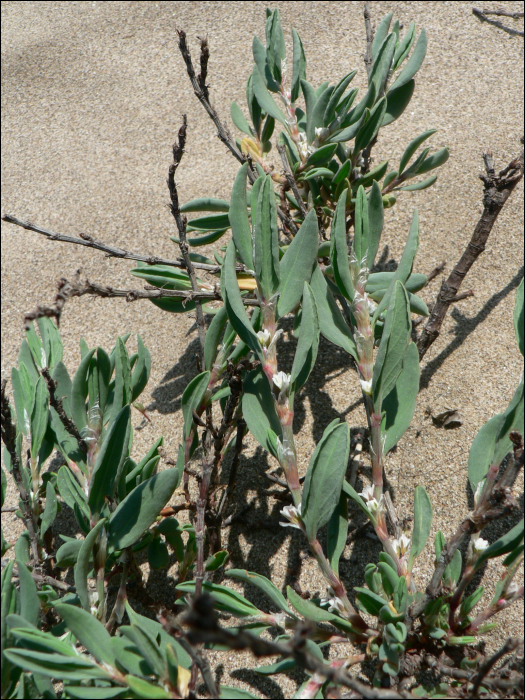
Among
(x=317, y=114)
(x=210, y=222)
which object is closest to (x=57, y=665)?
(x=210, y=222)

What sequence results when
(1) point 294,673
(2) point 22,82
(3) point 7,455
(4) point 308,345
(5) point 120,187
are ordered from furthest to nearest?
1. (2) point 22,82
2. (5) point 120,187
3. (3) point 7,455
4. (1) point 294,673
5. (4) point 308,345

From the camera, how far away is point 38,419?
3.28 feet

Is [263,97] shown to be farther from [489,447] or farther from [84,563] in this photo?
[84,563]

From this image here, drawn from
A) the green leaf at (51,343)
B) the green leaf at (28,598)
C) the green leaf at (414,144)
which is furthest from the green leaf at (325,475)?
the green leaf at (414,144)

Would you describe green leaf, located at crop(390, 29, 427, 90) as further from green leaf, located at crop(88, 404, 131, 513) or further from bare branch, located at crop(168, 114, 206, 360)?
green leaf, located at crop(88, 404, 131, 513)

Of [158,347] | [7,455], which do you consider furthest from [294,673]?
[158,347]

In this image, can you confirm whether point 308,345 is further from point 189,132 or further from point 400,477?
point 189,132

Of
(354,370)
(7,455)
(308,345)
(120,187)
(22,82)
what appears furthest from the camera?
(22,82)

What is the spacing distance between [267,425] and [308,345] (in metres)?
0.14

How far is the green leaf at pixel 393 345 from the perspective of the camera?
0.77 metres

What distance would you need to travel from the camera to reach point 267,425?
0.83 metres

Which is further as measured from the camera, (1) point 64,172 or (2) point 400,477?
(1) point 64,172

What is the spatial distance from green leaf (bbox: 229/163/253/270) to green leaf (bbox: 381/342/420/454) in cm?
28

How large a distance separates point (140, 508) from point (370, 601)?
34cm
